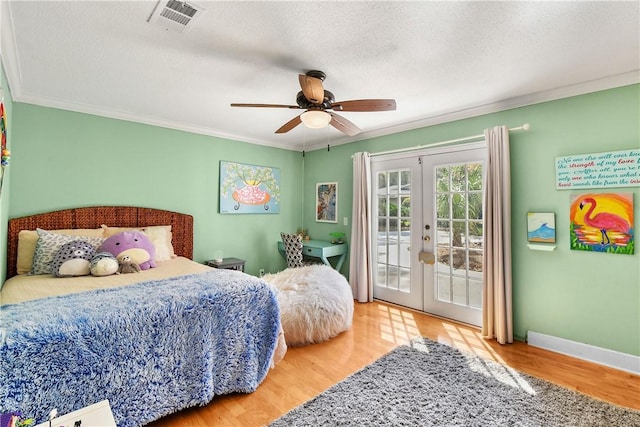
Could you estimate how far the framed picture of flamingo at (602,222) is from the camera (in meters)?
2.40

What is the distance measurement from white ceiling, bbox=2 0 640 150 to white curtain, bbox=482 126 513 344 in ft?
1.56

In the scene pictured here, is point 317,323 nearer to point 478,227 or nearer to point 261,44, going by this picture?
point 478,227

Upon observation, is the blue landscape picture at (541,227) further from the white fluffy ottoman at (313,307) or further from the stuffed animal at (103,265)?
the stuffed animal at (103,265)

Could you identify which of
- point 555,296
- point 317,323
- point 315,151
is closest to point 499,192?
point 555,296

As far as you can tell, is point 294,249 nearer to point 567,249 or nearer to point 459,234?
point 459,234

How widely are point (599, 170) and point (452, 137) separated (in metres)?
1.35

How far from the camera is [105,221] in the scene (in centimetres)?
330

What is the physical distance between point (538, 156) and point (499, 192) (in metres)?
0.46

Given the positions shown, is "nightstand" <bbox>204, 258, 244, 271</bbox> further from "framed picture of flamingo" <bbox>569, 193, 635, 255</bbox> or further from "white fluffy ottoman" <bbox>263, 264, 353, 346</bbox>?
"framed picture of flamingo" <bbox>569, 193, 635, 255</bbox>

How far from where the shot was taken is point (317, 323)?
2867 mm

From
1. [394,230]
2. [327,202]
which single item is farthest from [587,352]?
[327,202]

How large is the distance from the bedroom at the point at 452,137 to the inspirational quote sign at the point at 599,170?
0.20 ft

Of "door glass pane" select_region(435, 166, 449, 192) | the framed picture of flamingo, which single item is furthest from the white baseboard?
"door glass pane" select_region(435, 166, 449, 192)

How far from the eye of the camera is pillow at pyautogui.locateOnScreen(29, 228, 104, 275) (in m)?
2.68
